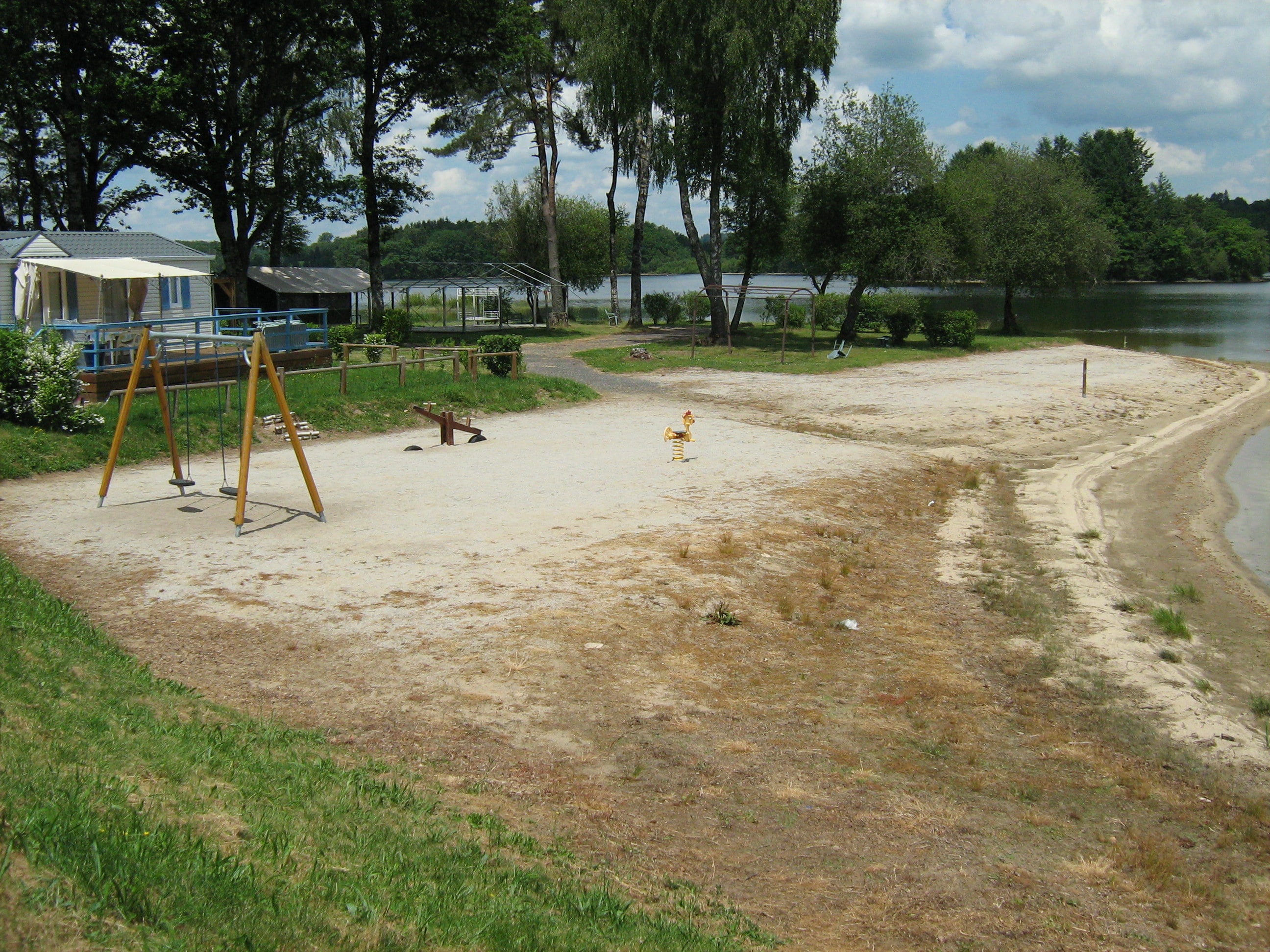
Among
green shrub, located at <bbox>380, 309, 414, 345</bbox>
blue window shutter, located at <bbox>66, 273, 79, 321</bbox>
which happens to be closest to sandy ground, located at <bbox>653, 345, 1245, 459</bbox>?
green shrub, located at <bbox>380, 309, 414, 345</bbox>

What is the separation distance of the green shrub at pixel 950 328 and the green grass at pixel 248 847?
3599 cm

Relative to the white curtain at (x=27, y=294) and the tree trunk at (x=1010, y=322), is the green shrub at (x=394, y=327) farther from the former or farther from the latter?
the tree trunk at (x=1010, y=322)

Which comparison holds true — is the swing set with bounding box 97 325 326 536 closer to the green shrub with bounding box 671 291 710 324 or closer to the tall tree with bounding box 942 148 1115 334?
the tall tree with bounding box 942 148 1115 334

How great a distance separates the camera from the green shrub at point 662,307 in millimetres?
49531

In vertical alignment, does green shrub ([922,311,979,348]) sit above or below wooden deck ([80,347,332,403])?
above

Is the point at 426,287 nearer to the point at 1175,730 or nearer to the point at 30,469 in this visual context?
the point at 30,469

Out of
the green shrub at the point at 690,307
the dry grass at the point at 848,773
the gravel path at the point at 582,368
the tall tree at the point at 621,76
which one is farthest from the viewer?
the green shrub at the point at 690,307

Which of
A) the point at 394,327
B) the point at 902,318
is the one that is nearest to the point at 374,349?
the point at 394,327

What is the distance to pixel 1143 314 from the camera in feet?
221

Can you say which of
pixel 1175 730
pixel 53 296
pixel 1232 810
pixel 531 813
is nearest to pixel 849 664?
pixel 1175 730

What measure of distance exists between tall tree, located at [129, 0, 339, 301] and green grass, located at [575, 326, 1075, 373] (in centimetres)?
1373

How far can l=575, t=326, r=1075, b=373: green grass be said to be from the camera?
31438 millimetres

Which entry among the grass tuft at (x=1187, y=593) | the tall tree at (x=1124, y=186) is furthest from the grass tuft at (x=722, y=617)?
the tall tree at (x=1124, y=186)

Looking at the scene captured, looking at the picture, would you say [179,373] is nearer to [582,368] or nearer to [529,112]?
[582,368]
